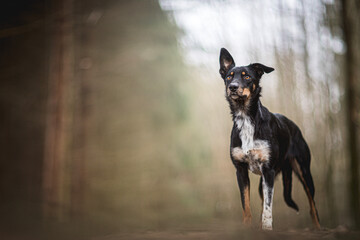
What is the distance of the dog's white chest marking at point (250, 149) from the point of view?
1526 mm

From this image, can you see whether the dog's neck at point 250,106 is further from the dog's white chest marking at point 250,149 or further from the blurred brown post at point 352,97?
the blurred brown post at point 352,97

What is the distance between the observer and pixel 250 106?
1.62 metres

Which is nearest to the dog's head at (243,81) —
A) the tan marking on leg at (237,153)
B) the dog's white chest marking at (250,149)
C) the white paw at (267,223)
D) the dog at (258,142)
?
the dog at (258,142)

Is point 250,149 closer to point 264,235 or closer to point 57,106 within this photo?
point 264,235

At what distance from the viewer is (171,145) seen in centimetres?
754

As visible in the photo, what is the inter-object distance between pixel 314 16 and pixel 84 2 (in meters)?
4.81

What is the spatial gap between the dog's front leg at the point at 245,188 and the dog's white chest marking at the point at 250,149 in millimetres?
41

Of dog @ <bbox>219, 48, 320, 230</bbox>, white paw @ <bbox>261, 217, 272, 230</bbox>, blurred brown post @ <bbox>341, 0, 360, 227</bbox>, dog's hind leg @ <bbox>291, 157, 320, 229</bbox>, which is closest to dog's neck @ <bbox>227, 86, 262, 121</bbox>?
dog @ <bbox>219, 48, 320, 230</bbox>

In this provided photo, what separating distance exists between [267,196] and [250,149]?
0.26 metres

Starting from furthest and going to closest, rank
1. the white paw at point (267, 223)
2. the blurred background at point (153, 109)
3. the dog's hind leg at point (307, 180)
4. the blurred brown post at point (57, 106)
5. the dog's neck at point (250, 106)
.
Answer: the blurred brown post at point (57, 106)
the blurred background at point (153, 109)
the dog's hind leg at point (307, 180)
the dog's neck at point (250, 106)
the white paw at point (267, 223)

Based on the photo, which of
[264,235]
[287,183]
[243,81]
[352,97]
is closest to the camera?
[264,235]

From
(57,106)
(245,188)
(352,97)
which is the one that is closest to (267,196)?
(245,188)

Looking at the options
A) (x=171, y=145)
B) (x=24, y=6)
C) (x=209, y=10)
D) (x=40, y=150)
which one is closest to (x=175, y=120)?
(x=171, y=145)

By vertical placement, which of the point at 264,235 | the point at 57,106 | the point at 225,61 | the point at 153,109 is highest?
the point at 153,109
